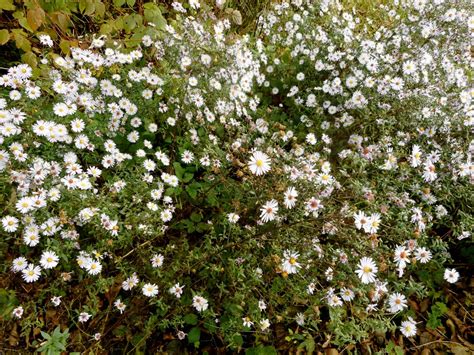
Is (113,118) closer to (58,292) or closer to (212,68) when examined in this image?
(212,68)

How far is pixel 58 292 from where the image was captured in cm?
218

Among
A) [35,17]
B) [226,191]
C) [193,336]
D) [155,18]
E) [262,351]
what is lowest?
[193,336]

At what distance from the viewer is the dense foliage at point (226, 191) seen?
2.14 metres

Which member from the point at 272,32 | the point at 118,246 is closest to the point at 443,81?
the point at 272,32

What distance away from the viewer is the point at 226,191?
2641mm

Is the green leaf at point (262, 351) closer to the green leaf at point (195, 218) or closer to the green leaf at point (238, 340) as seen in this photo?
the green leaf at point (238, 340)

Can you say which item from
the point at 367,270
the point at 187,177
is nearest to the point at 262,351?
the point at 367,270

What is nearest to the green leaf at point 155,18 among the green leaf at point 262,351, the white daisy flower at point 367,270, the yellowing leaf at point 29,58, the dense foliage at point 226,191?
the dense foliage at point 226,191

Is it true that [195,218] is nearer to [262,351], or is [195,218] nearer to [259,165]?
[259,165]

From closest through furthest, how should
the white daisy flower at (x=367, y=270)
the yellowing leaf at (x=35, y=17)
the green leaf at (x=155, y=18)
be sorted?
the white daisy flower at (x=367, y=270), the yellowing leaf at (x=35, y=17), the green leaf at (x=155, y=18)

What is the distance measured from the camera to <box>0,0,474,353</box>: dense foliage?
2.14 m

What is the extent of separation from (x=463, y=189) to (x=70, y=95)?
8.30 ft

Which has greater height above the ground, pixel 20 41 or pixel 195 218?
pixel 20 41

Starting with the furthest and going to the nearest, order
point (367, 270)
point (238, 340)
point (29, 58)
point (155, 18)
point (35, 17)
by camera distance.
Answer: point (155, 18) < point (29, 58) < point (35, 17) < point (238, 340) < point (367, 270)
